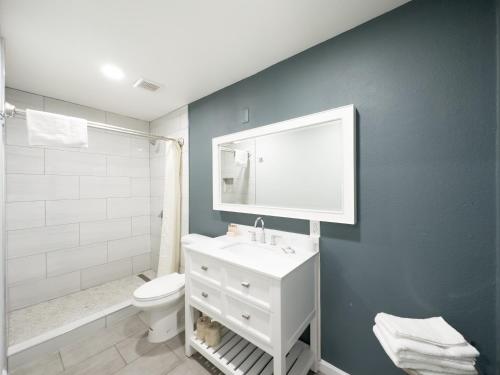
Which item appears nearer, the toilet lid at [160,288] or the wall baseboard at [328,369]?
the wall baseboard at [328,369]

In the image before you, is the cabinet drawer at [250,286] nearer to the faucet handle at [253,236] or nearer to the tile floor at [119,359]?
the faucet handle at [253,236]

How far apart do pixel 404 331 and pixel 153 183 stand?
3.03 m

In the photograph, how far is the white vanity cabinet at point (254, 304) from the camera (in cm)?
110

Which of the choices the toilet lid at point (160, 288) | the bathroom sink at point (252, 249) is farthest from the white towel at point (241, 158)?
the toilet lid at point (160, 288)

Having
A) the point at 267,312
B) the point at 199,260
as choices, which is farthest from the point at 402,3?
the point at 199,260

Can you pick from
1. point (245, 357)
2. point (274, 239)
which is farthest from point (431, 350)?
point (245, 357)

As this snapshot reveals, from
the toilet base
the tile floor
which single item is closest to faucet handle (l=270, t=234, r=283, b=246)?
the tile floor

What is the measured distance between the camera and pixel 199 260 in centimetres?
146

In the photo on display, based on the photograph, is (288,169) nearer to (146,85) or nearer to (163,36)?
(163,36)

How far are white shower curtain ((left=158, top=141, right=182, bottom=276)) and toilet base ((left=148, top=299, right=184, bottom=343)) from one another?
566mm

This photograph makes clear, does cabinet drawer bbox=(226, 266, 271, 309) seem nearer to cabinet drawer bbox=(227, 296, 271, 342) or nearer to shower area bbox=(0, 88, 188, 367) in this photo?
cabinet drawer bbox=(227, 296, 271, 342)

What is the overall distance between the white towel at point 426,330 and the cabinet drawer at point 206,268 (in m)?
0.92

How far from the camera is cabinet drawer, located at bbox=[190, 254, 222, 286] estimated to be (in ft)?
4.43

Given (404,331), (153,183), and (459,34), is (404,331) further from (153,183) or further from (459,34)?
(153,183)
